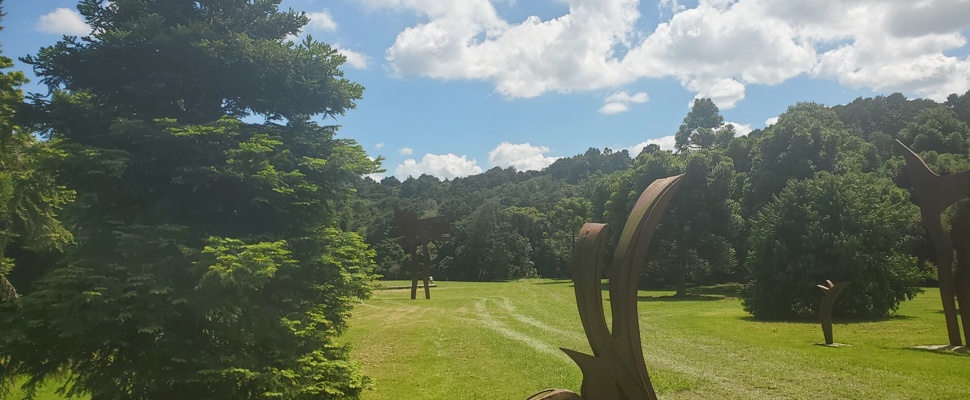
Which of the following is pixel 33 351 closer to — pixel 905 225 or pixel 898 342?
Answer: pixel 898 342

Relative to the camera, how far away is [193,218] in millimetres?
8031

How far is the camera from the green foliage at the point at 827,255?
19281 mm

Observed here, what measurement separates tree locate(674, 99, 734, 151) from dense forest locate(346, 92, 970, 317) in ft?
0.36

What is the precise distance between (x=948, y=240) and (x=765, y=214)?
12.3m

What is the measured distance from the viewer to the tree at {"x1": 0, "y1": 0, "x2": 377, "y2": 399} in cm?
690

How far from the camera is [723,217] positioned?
33031 millimetres

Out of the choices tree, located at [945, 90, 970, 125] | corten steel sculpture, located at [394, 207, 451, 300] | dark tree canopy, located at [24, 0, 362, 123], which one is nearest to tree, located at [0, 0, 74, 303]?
dark tree canopy, located at [24, 0, 362, 123]

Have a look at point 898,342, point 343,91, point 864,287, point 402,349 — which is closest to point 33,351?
point 343,91

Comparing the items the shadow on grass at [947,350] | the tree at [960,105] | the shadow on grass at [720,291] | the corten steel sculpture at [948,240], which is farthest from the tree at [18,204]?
the tree at [960,105]

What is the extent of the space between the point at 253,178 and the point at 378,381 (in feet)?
17.3

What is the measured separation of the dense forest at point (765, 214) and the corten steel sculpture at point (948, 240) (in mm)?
7166

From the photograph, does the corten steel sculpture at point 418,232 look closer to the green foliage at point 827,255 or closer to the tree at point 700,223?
the tree at point 700,223

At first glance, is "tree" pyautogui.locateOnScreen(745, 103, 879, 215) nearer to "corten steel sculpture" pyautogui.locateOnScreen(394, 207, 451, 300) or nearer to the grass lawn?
the grass lawn

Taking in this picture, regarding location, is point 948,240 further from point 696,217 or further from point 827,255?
point 696,217
